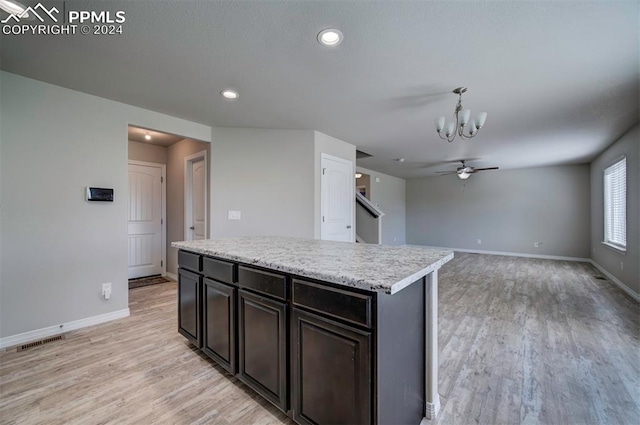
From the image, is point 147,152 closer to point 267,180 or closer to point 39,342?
point 267,180

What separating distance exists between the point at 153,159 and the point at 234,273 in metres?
4.18

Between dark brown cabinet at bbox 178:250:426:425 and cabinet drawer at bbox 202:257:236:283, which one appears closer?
dark brown cabinet at bbox 178:250:426:425

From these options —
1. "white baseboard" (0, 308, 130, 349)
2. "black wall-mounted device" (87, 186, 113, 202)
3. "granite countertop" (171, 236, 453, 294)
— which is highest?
"black wall-mounted device" (87, 186, 113, 202)

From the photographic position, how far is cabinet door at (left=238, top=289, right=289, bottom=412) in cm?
148

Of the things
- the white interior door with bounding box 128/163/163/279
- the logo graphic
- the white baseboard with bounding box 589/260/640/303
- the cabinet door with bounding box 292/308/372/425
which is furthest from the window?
the white interior door with bounding box 128/163/163/279

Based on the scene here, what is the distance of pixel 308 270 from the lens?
4.22 ft

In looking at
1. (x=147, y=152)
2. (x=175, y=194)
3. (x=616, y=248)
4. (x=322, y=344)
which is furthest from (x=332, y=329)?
(x=616, y=248)

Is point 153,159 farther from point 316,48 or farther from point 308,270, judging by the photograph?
point 308,270

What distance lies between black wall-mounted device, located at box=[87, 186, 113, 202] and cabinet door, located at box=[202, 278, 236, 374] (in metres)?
1.80

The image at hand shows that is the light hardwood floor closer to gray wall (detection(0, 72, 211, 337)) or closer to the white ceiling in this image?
gray wall (detection(0, 72, 211, 337))

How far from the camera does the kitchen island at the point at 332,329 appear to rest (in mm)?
1131

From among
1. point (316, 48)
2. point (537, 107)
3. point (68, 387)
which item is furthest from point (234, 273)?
point (537, 107)

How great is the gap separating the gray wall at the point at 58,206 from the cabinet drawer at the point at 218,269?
1714mm

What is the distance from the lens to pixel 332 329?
1.23 m
